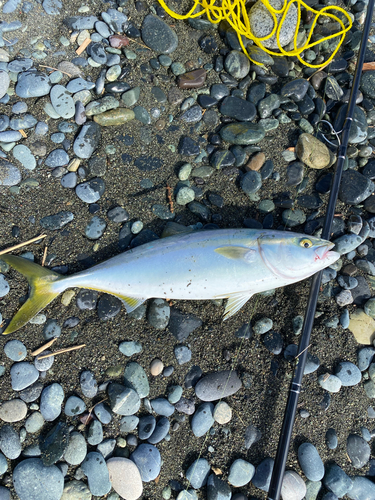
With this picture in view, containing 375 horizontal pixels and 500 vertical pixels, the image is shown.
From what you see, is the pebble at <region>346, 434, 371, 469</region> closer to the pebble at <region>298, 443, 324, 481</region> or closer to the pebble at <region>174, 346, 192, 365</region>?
the pebble at <region>298, 443, 324, 481</region>

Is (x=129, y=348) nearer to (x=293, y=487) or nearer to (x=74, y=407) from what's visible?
(x=74, y=407)

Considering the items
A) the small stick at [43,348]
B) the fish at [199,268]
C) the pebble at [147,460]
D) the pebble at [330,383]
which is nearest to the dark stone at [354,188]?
the fish at [199,268]

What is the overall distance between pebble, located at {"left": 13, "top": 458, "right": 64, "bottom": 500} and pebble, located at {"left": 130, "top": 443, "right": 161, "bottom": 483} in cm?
64

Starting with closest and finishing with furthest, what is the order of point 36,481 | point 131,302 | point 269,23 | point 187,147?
point 36,481 → point 131,302 → point 187,147 → point 269,23

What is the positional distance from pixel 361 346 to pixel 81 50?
4.16 m

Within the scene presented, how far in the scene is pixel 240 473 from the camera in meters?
2.82

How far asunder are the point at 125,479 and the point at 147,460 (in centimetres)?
23

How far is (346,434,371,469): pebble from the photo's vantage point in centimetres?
298

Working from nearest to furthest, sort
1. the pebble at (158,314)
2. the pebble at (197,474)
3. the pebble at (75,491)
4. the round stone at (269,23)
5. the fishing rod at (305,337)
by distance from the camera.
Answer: the fishing rod at (305,337) < the pebble at (75,491) < the pebble at (197,474) < the pebble at (158,314) < the round stone at (269,23)

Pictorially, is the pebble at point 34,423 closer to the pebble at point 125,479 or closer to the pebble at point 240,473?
the pebble at point 125,479

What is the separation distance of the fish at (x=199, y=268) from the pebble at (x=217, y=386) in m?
0.75

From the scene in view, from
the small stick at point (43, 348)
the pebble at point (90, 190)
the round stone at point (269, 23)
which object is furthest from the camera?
the round stone at point (269, 23)

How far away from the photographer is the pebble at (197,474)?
9.20ft

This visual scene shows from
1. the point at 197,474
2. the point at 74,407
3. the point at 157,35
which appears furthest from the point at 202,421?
the point at 157,35
